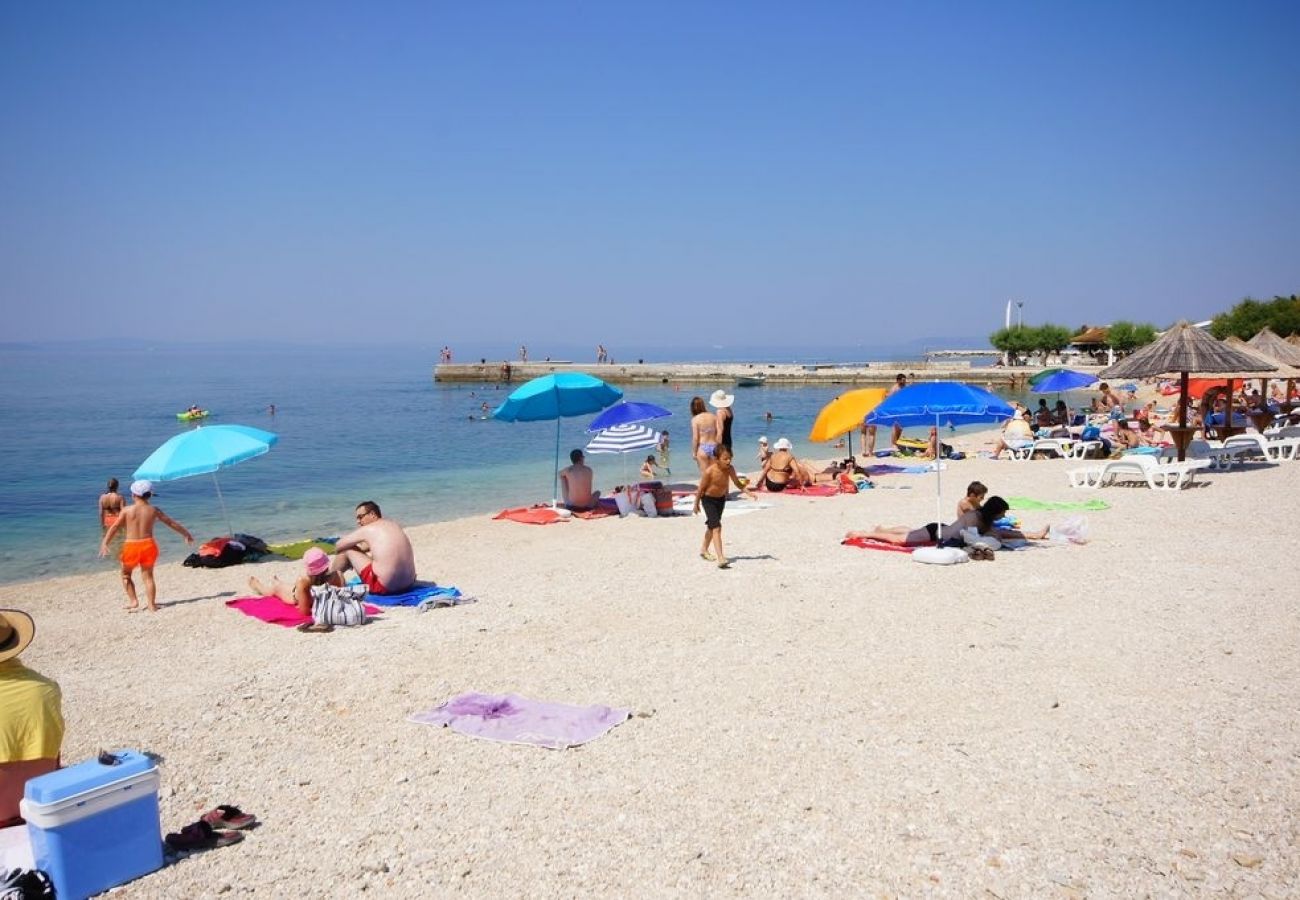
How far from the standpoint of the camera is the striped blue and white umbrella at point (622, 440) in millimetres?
14375

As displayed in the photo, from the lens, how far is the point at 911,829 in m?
4.28

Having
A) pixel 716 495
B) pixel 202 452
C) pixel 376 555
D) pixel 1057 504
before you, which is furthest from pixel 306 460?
pixel 1057 504

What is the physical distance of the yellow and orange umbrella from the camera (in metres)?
15.3

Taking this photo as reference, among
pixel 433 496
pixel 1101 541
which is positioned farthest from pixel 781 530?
pixel 433 496

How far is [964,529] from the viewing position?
1002 cm

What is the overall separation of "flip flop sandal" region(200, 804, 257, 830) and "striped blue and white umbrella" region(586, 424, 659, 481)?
9.88 m

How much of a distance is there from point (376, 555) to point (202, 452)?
3630mm

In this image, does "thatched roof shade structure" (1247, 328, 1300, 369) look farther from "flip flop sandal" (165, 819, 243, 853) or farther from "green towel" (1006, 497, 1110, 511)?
"flip flop sandal" (165, 819, 243, 853)

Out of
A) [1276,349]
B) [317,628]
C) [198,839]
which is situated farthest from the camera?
[1276,349]

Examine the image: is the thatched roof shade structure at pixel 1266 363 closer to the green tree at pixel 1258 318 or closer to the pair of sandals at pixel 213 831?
the pair of sandals at pixel 213 831

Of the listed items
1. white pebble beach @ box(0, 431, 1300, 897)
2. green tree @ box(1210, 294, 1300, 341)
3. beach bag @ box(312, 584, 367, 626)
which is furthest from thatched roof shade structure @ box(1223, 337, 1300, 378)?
green tree @ box(1210, 294, 1300, 341)

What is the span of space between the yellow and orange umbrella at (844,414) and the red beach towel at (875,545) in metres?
4.56

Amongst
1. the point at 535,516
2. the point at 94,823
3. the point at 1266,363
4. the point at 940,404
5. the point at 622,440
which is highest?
the point at 1266,363

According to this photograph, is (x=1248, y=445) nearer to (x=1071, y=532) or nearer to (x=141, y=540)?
Result: (x=1071, y=532)
